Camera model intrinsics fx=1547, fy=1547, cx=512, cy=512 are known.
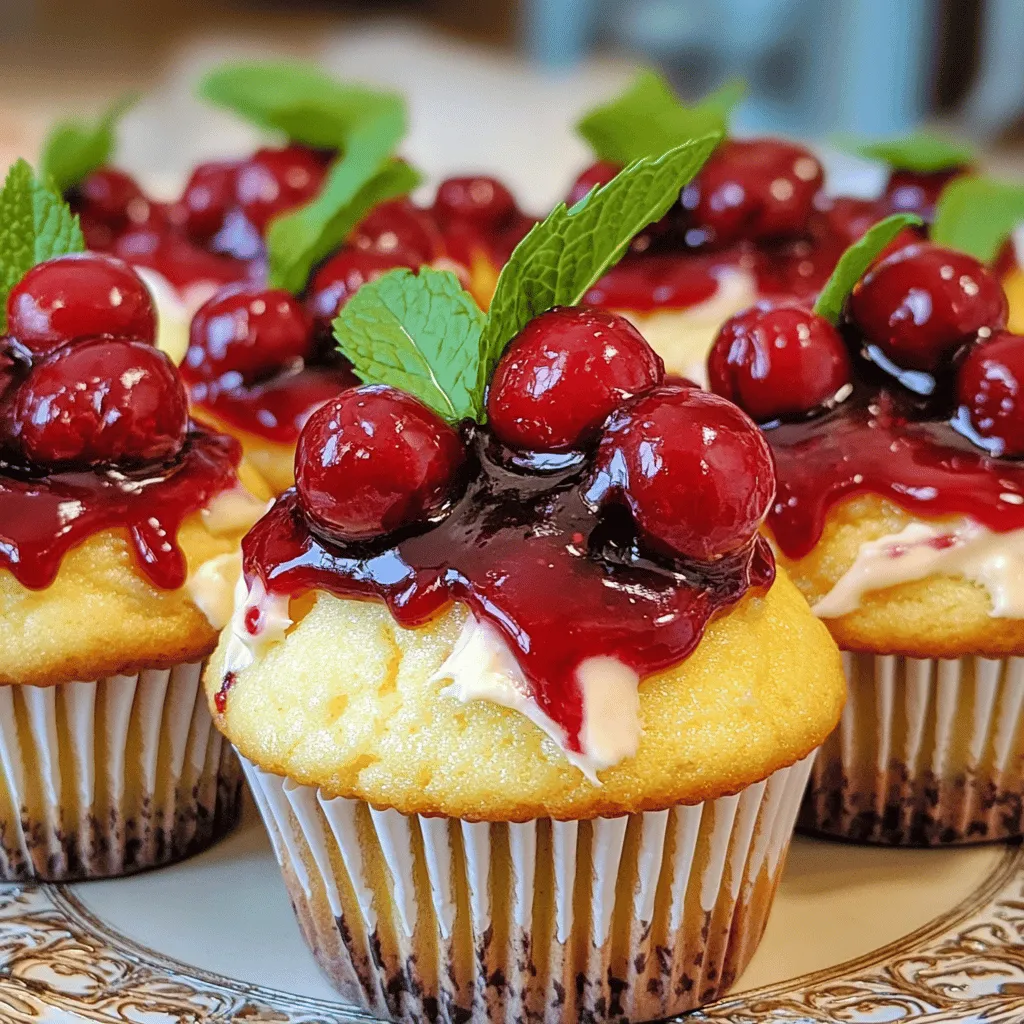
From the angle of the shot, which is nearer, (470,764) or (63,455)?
(470,764)

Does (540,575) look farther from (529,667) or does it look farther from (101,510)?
Result: (101,510)

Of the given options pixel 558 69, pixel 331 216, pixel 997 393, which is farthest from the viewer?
pixel 558 69

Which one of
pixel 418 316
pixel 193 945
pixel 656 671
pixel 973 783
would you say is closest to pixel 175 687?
pixel 193 945

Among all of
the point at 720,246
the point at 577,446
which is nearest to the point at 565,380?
the point at 577,446

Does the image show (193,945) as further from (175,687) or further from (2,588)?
(2,588)

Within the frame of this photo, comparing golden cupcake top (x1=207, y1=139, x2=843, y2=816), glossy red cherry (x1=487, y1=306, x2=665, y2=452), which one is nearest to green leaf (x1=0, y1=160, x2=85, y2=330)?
golden cupcake top (x1=207, y1=139, x2=843, y2=816)

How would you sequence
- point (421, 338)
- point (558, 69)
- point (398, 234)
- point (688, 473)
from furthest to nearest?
Answer: point (558, 69)
point (398, 234)
point (421, 338)
point (688, 473)
